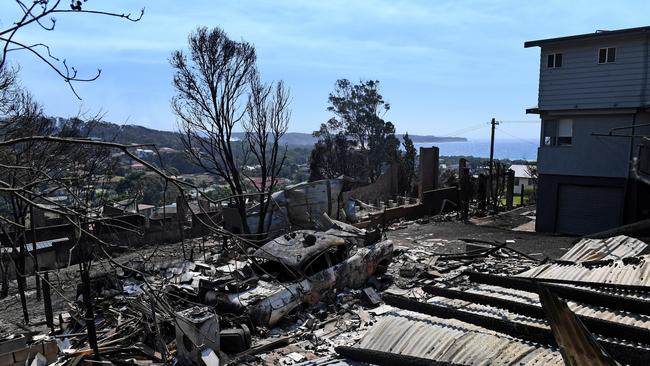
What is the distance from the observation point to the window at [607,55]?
1773 centimetres

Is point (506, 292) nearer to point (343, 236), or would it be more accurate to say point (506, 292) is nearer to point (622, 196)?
point (343, 236)

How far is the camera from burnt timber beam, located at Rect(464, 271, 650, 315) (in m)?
5.29

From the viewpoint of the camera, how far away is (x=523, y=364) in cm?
420

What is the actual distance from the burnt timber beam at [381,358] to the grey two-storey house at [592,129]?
15.3 meters

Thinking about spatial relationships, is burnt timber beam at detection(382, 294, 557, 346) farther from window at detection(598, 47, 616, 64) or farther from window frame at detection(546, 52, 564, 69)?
window frame at detection(546, 52, 564, 69)

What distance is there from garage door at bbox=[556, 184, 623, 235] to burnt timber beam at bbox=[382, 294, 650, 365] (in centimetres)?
1634

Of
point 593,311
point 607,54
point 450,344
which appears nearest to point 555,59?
point 607,54

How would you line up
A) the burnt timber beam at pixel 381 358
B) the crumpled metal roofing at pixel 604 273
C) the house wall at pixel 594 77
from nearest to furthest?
1. the burnt timber beam at pixel 381 358
2. the crumpled metal roofing at pixel 604 273
3. the house wall at pixel 594 77

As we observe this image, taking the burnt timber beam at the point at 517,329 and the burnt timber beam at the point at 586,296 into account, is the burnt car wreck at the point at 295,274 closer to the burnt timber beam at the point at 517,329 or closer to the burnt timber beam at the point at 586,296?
the burnt timber beam at the point at 517,329

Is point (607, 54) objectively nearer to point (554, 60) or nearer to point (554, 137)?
point (554, 60)

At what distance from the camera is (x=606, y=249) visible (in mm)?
10594

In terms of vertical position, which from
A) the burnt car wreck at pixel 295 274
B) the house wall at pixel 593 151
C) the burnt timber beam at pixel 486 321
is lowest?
the burnt car wreck at pixel 295 274

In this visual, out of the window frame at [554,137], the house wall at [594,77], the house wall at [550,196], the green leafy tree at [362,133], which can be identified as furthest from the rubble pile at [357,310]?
the green leafy tree at [362,133]

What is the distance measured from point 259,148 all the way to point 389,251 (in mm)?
6941
